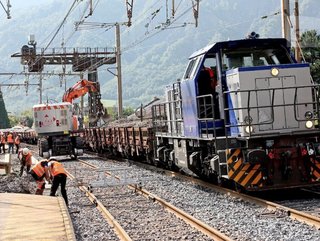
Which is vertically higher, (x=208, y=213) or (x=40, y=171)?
(x=40, y=171)

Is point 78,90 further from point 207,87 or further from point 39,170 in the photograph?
point 39,170

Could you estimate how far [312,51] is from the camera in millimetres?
Result: 33125

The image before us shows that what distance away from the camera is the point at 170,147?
50.9ft

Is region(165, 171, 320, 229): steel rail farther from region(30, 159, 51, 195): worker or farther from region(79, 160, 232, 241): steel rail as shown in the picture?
region(30, 159, 51, 195): worker

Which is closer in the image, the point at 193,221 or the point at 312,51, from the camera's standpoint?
the point at 193,221

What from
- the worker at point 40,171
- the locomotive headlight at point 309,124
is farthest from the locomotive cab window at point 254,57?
the worker at point 40,171

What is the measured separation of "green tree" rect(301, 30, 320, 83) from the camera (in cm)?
3002

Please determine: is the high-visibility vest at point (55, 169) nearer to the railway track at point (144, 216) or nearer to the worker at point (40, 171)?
the worker at point (40, 171)

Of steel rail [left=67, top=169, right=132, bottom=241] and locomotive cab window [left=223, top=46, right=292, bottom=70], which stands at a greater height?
locomotive cab window [left=223, top=46, right=292, bottom=70]

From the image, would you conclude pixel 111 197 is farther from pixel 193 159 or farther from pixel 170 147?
pixel 170 147

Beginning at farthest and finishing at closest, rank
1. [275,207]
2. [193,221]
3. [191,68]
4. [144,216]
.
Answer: [191,68], [144,216], [275,207], [193,221]

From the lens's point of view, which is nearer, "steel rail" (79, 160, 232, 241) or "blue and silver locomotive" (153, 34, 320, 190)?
"steel rail" (79, 160, 232, 241)

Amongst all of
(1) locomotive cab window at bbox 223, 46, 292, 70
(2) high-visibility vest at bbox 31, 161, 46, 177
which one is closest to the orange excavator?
(2) high-visibility vest at bbox 31, 161, 46, 177

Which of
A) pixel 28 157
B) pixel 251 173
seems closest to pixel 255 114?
pixel 251 173
